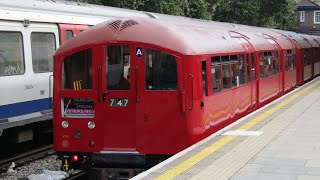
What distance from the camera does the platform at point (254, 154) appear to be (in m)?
6.38

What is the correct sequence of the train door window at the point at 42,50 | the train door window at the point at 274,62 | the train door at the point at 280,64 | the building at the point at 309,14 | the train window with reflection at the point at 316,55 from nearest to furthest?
the train door window at the point at 42,50
the train door window at the point at 274,62
the train door at the point at 280,64
the train window with reflection at the point at 316,55
the building at the point at 309,14

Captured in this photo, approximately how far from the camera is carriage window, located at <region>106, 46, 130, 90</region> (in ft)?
25.1

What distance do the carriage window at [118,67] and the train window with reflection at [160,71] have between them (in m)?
0.30

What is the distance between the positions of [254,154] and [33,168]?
4.69m

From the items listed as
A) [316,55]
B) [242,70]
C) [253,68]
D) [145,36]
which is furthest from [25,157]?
[316,55]

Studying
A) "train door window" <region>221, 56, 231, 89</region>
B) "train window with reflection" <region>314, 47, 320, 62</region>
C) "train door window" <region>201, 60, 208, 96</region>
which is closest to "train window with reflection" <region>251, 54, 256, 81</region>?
"train door window" <region>221, 56, 231, 89</region>

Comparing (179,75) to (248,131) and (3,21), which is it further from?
(3,21)

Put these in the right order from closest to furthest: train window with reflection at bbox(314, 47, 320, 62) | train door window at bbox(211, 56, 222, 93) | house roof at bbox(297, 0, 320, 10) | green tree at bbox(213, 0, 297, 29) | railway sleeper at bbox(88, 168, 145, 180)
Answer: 1. railway sleeper at bbox(88, 168, 145, 180)
2. train door window at bbox(211, 56, 222, 93)
3. train window with reflection at bbox(314, 47, 320, 62)
4. green tree at bbox(213, 0, 297, 29)
5. house roof at bbox(297, 0, 320, 10)

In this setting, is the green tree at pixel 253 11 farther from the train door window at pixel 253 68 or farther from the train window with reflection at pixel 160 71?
the train window with reflection at pixel 160 71

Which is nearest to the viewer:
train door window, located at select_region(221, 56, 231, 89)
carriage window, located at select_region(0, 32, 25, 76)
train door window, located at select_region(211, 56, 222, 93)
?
train door window, located at select_region(211, 56, 222, 93)

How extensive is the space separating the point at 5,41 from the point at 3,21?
390 mm

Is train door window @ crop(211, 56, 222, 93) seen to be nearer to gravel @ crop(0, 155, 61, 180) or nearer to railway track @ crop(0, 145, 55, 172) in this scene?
gravel @ crop(0, 155, 61, 180)

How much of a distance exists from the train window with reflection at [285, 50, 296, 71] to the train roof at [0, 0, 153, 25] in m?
7.59

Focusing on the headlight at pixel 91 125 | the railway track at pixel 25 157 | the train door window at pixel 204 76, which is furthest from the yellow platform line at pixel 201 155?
the railway track at pixel 25 157
